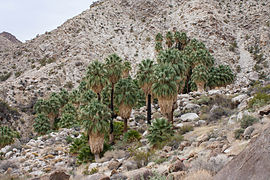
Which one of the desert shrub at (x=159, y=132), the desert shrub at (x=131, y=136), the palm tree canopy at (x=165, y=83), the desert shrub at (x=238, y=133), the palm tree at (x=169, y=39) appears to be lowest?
the desert shrub at (x=131, y=136)

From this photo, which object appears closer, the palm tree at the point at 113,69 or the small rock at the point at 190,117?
the small rock at the point at 190,117

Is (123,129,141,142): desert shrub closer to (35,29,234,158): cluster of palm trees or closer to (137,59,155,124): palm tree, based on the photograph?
(35,29,234,158): cluster of palm trees

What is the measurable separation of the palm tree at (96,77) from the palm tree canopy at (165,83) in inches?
253

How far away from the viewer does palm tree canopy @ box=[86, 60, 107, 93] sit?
1213 inches

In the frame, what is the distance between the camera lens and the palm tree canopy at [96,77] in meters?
30.8

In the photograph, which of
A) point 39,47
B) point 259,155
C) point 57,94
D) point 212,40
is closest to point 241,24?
point 212,40

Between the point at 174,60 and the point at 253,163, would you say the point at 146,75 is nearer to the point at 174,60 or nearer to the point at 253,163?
the point at 174,60

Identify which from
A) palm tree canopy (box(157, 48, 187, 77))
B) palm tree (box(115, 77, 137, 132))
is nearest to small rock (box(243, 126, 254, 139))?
palm tree (box(115, 77, 137, 132))

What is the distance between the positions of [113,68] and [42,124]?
20.5 m

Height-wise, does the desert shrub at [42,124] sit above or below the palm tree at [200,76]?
below

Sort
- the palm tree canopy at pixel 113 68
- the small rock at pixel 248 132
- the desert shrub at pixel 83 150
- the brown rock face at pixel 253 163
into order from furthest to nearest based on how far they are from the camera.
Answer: the palm tree canopy at pixel 113 68, the desert shrub at pixel 83 150, the small rock at pixel 248 132, the brown rock face at pixel 253 163

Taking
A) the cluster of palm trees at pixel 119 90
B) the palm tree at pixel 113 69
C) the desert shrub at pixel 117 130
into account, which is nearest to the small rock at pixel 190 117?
the cluster of palm trees at pixel 119 90

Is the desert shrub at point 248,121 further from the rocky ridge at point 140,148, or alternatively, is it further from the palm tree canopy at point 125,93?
the palm tree canopy at point 125,93

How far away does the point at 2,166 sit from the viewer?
23.3 m
